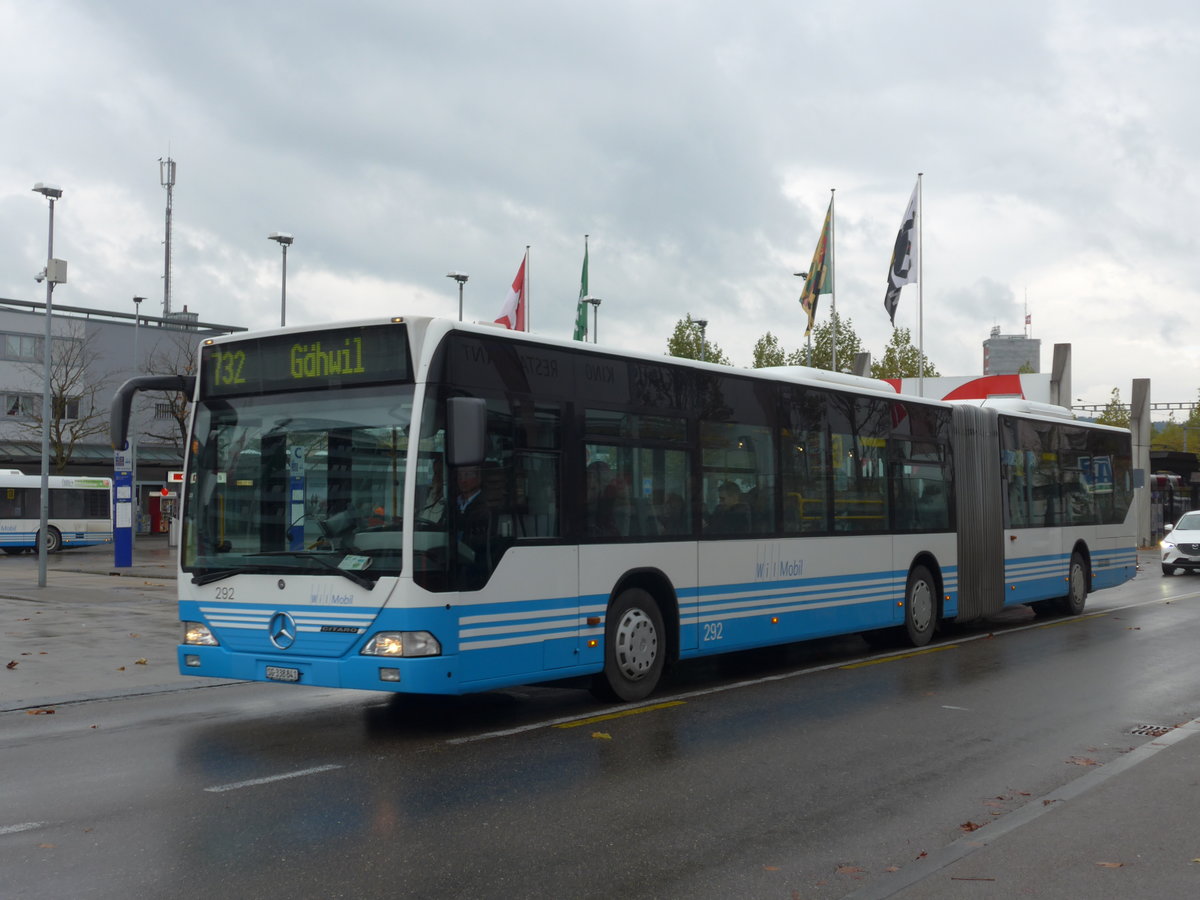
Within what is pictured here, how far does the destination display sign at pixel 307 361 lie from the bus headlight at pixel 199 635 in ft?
5.81

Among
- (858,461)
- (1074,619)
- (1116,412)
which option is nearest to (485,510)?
(858,461)

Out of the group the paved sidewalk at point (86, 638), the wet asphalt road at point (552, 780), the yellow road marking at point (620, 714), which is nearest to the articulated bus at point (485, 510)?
the yellow road marking at point (620, 714)

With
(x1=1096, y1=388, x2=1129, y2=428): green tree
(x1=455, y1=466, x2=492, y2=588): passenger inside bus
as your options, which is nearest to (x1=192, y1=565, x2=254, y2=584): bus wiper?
(x1=455, y1=466, x2=492, y2=588): passenger inside bus

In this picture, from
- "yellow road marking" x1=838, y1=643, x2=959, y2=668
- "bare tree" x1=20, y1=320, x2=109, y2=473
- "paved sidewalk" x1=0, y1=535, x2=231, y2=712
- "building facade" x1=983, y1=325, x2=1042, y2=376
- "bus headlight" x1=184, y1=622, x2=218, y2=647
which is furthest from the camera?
"building facade" x1=983, y1=325, x2=1042, y2=376

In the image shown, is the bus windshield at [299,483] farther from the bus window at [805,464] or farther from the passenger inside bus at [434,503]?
the bus window at [805,464]

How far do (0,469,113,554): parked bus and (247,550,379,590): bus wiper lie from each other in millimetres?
38923

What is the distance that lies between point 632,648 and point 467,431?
307 cm

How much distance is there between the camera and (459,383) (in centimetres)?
916

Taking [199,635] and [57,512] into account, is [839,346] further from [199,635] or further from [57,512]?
[199,635]

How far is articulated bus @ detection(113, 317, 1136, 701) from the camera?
8875 mm

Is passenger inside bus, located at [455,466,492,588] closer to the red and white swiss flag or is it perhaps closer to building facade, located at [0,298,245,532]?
the red and white swiss flag

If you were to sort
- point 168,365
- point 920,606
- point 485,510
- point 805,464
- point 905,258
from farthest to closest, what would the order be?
point 168,365 < point 905,258 < point 920,606 < point 805,464 < point 485,510

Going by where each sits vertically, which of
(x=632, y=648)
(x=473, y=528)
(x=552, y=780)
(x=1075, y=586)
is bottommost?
(x=552, y=780)

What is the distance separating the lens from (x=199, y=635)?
31.8 feet
